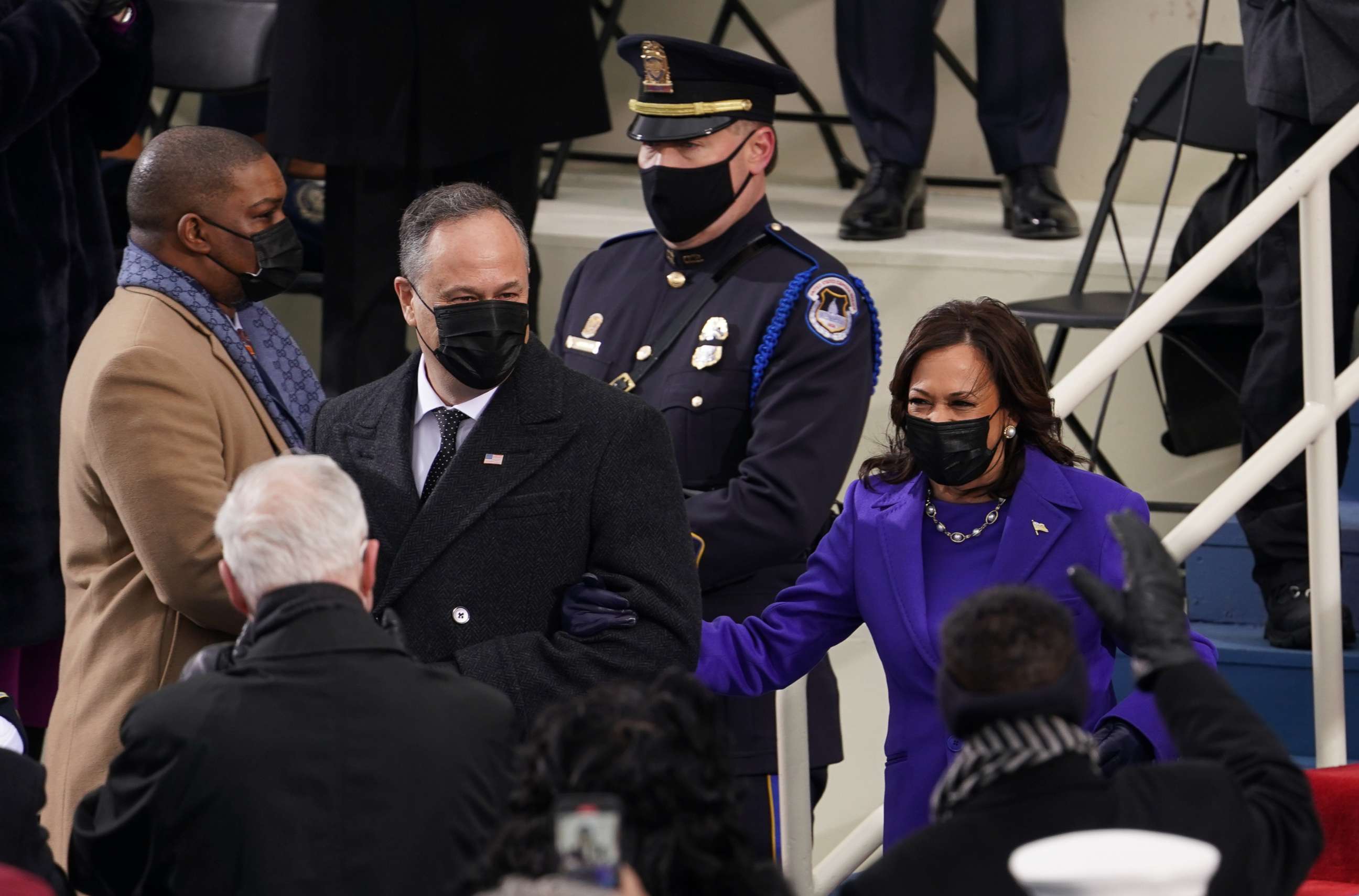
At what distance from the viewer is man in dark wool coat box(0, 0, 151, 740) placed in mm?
3457

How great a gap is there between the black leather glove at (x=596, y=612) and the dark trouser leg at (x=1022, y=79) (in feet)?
8.82

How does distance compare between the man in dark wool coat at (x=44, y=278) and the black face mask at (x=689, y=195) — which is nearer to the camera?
→ the black face mask at (x=689, y=195)

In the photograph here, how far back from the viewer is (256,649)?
1904 millimetres

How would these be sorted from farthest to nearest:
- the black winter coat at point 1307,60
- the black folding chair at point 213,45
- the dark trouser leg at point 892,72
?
1. the dark trouser leg at point 892,72
2. the black folding chair at point 213,45
3. the black winter coat at point 1307,60

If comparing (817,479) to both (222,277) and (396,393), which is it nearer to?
(396,393)

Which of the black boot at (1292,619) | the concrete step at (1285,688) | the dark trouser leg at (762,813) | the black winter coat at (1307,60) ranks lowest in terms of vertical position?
the dark trouser leg at (762,813)

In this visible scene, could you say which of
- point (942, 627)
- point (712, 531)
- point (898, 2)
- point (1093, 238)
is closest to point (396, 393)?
point (712, 531)

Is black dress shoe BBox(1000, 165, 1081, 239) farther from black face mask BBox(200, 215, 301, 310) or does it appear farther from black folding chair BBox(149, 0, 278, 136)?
black face mask BBox(200, 215, 301, 310)

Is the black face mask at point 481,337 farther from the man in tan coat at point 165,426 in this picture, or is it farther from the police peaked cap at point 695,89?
the police peaked cap at point 695,89

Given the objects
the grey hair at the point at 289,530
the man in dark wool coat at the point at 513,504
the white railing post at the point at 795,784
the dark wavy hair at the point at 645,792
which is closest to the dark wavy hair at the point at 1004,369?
the man in dark wool coat at the point at 513,504

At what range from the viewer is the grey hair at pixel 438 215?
250 centimetres

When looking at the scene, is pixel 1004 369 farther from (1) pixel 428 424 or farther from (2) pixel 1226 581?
(2) pixel 1226 581

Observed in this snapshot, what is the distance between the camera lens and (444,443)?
8.21 ft

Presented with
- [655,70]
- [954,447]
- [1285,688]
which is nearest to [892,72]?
[655,70]
